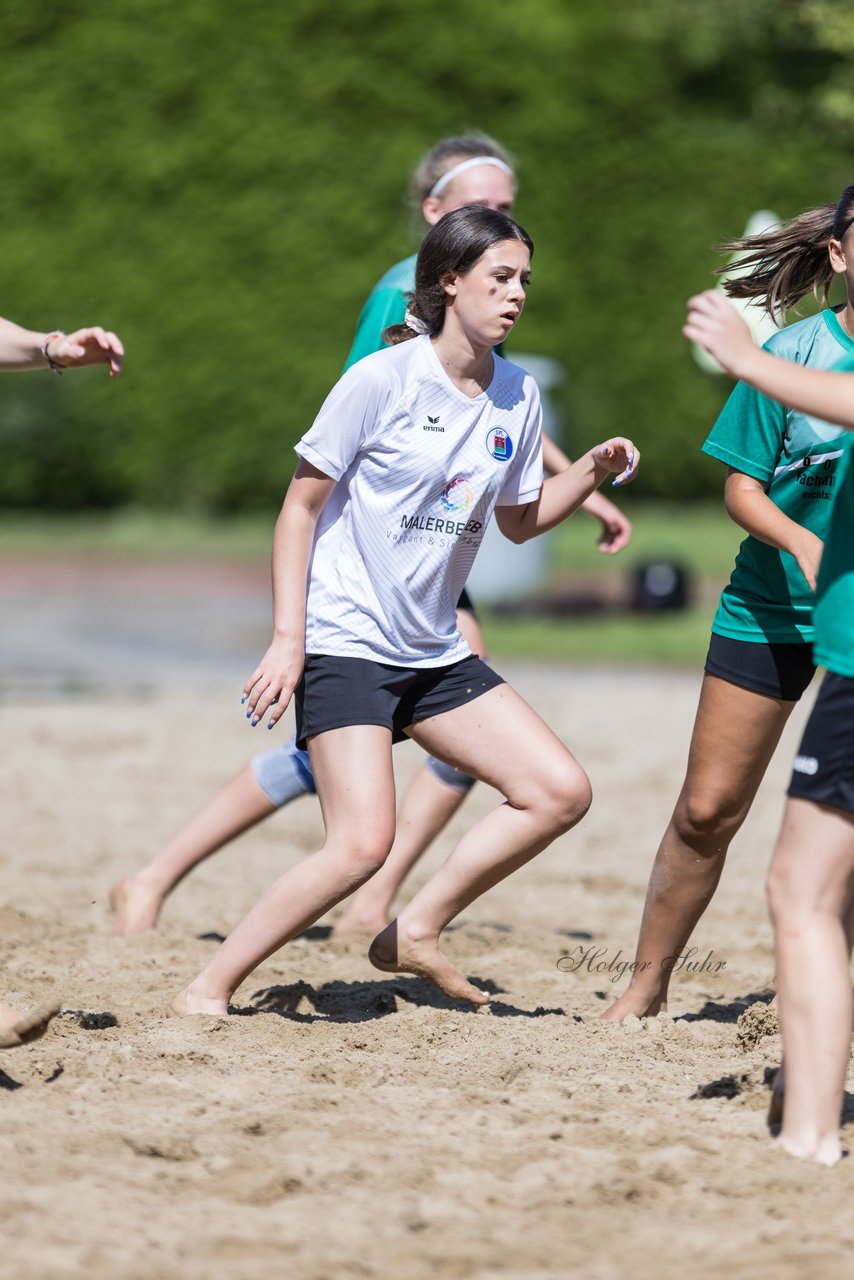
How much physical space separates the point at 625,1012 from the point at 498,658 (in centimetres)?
650

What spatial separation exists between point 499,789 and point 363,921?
1374mm

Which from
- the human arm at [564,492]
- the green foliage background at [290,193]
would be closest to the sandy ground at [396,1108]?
the human arm at [564,492]

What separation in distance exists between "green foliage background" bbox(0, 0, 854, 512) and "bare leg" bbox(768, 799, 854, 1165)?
1442cm

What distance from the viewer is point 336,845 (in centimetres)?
400

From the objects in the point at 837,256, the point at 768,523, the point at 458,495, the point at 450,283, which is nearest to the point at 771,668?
the point at 768,523

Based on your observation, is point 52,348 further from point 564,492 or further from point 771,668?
point 771,668

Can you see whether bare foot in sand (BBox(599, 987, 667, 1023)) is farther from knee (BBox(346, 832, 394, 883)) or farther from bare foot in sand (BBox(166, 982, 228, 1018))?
bare foot in sand (BBox(166, 982, 228, 1018))

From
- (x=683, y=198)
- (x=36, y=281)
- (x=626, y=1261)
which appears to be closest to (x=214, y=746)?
(x=626, y=1261)

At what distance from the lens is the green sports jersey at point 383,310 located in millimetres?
4793

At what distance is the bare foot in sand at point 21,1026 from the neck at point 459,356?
1.74 meters

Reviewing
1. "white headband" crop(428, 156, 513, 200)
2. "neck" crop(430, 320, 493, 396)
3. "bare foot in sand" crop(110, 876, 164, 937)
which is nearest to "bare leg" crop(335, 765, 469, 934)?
"bare foot in sand" crop(110, 876, 164, 937)

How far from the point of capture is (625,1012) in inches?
174

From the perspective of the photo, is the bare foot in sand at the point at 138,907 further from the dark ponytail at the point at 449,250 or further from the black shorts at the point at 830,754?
the black shorts at the point at 830,754

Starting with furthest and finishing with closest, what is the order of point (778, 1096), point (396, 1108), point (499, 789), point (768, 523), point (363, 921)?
point (363, 921) < point (499, 789) < point (768, 523) < point (396, 1108) < point (778, 1096)
